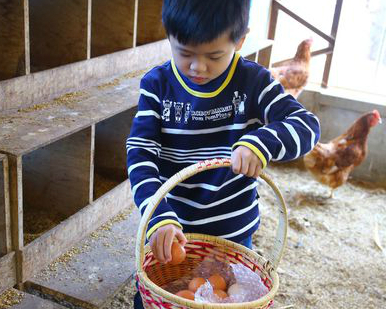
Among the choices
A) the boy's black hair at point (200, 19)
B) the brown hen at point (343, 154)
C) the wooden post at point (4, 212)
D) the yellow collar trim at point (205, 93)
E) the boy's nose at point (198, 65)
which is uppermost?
the boy's black hair at point (200, 19)

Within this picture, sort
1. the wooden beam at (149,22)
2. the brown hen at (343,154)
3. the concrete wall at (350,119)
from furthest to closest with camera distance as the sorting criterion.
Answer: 1. the concrete wall at (350,119)
2. the brown hen at (343,154)
3. the wooden beam at (149,22)

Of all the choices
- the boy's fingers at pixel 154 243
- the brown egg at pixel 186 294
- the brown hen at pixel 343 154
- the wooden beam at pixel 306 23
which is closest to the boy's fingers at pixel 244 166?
the boy's fingers at pixel 154 243

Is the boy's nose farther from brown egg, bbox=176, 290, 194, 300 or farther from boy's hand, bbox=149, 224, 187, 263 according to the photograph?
brown egg, bbox=176, 290, 194, 300

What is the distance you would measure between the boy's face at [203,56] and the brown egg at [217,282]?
47 cm

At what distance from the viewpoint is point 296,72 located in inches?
126

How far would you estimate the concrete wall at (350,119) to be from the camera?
3.29m

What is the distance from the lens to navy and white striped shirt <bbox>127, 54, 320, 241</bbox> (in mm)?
1097

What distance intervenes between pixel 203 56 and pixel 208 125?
20 centimetres

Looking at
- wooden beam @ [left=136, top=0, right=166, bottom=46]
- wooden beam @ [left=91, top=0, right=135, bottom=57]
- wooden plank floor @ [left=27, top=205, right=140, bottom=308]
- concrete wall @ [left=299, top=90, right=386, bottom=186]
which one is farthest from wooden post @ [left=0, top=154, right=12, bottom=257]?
concrete wall @ [left=299, top=90, right=386, bottom=186]

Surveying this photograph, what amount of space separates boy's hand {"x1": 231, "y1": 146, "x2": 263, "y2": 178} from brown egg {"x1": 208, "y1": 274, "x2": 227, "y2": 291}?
344 millimetres

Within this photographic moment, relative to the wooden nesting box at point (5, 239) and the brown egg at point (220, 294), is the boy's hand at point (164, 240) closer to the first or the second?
the brown egg at point (220, 294)

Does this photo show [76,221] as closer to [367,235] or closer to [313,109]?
[367,235]

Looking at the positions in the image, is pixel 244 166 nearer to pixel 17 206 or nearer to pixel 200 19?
pixel 200 19

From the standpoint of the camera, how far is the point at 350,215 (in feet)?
9.12
